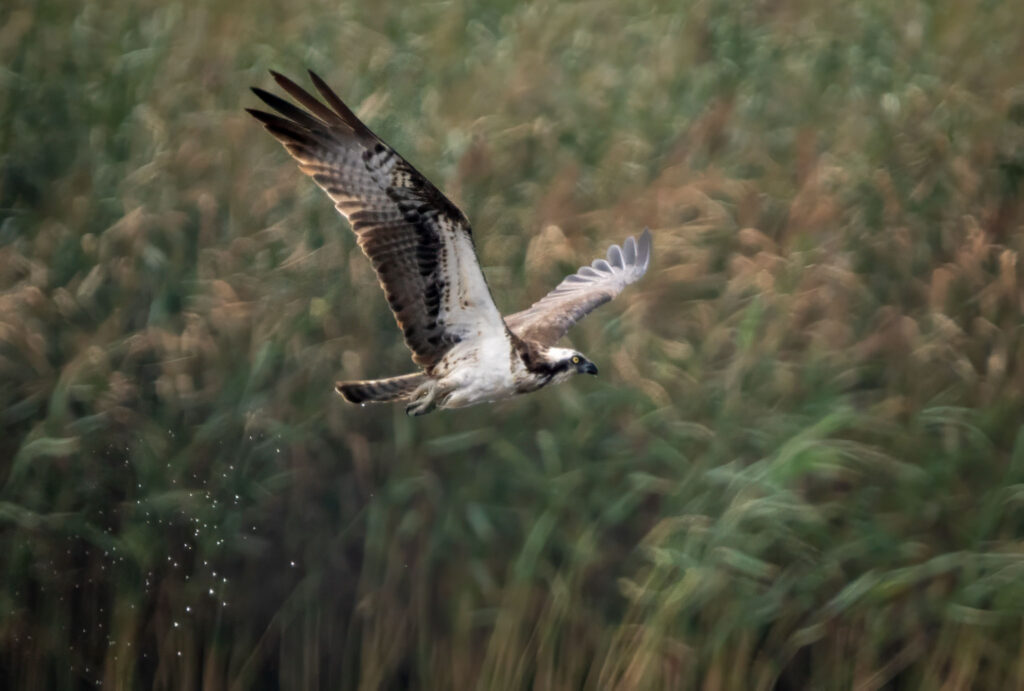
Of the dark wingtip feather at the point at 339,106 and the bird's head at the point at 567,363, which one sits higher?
the dark wingtip feather at the point at 339,106

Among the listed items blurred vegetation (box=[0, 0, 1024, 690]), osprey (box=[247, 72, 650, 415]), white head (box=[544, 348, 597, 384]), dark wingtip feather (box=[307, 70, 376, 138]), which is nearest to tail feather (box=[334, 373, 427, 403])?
osprey (box=[247, 72, 650, 415])

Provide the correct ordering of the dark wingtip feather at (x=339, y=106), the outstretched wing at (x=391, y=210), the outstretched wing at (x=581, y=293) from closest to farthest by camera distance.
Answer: the dark wingtip feather at (x=339, y=106) → the outstretched wing at (x=391, y=210) → the outstretched wing at (x=581, y=293)

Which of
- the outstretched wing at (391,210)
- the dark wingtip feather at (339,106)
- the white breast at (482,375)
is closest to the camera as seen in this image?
the dark wingtip feather at (339,106)

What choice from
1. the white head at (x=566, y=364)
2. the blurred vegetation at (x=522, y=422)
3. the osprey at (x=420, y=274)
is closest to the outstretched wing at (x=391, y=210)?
the osprey at (x=420, y=274)

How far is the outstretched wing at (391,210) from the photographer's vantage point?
394 cm

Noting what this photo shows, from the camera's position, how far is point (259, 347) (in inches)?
177

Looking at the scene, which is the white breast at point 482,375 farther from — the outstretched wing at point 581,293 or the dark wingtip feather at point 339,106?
the dark wingtip feather at point 339,106

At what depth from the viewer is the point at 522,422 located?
4.47m

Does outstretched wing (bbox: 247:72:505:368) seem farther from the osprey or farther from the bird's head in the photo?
the bird's head

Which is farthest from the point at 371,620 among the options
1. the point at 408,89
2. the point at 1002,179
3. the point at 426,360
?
the point at 1002,179

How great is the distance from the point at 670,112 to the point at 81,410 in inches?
91.7

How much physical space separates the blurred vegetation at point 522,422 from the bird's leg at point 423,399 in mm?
141

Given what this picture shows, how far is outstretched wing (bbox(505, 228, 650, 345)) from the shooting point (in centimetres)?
464

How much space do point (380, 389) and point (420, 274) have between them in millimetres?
361
